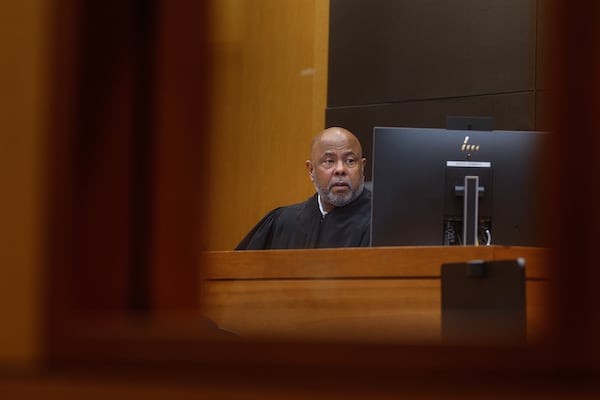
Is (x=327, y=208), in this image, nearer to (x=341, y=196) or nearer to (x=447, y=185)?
(x=341, y=196)

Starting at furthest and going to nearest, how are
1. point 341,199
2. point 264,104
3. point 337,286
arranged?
point 264,104 < point 341,199 < point 337,286

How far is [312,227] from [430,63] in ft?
5.00

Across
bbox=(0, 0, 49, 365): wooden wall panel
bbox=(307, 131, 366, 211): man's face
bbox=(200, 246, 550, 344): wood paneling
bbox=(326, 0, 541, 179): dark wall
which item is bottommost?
bbox=(200, 246, 550, 344): wood paneling

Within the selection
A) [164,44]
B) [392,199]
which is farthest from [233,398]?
[392,199]

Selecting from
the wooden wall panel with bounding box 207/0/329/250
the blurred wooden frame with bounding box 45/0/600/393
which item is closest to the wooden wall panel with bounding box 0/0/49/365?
the blurred wooden frame with bounding box 45/0/600/393

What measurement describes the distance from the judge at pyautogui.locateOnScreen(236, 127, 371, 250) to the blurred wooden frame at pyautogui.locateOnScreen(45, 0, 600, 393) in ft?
13.8

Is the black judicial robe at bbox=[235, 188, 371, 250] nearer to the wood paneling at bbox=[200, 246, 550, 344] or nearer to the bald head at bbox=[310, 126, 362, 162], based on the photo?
the bald head at bbox=[310, 126, 362, 162]

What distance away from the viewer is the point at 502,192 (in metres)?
3.80

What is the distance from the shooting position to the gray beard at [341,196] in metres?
5.32

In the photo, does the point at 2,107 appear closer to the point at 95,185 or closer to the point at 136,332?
the point at 95,185

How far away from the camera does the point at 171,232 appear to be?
1004mm

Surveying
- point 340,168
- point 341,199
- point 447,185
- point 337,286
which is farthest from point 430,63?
point 337,286

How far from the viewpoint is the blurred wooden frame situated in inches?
31.5

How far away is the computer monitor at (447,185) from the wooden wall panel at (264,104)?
2.65 meters
